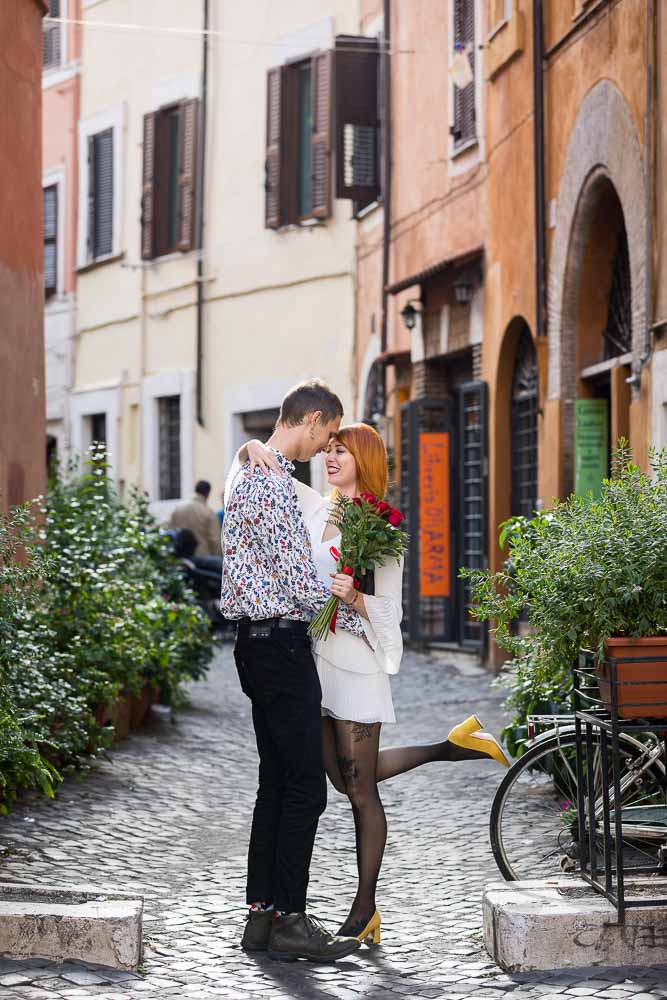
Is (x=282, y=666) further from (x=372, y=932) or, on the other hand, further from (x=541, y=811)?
(x=541, y=811)

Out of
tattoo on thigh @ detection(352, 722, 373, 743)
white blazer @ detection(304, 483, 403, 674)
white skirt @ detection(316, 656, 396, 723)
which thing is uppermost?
white blazer @ detection(304, 483, 403, 674)

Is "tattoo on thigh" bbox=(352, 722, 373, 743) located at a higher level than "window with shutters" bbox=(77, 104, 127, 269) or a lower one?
lower

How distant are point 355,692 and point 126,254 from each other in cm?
1788

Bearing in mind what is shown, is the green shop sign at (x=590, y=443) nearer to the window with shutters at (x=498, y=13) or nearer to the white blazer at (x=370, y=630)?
the window with shutters at (x=498, y=13)

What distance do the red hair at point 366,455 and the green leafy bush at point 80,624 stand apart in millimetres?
1701

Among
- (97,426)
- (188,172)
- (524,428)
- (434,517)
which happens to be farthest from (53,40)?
(524,428)

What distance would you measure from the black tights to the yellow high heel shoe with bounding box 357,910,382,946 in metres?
0.02

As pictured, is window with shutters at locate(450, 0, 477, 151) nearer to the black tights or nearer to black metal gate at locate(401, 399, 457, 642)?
black metal gate at locate(401, 399, 457, 642)

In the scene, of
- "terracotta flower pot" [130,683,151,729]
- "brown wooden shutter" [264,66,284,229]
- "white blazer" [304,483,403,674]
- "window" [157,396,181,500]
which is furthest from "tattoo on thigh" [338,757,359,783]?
"window" [157,396,181,500]

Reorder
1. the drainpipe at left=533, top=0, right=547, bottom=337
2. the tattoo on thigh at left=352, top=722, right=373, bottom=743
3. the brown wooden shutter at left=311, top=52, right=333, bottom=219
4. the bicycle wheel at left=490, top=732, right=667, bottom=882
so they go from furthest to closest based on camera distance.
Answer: the brown wooden shutter at left=311, top=52, right=333, bottom=219 → the drainpipe at left=533, top=0, right=547, bottom=337 → the bicycle wheel at left=490, top=732, right=667, bottom=882 → the tattoo on thigh at left=352, top=722, right=373, bottom=743

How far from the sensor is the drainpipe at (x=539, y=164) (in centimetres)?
1231

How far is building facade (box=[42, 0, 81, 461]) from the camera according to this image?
24.0 m

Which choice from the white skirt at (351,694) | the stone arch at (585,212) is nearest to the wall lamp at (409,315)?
the stone arch at (585,212)

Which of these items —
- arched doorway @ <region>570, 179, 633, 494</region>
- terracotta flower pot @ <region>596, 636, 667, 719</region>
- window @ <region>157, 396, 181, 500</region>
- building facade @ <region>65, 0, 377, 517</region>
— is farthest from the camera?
window @ <region>157, 396, 181, 500</region>
